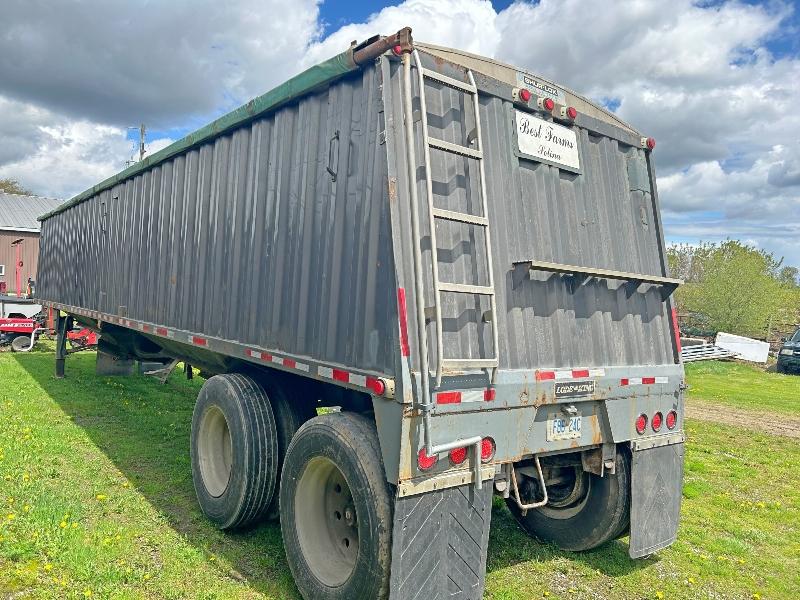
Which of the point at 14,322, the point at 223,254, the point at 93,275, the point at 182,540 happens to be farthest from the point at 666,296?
the point at 14,322

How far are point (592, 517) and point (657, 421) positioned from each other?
920 mm

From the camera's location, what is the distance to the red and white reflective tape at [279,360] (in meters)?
4.12

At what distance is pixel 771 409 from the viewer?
12.6m

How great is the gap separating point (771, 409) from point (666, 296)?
32.5 ft

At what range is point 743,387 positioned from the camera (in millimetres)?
16062

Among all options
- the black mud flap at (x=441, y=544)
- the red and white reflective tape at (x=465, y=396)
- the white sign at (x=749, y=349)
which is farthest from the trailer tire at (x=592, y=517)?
the white sign at (x=749, y=349)

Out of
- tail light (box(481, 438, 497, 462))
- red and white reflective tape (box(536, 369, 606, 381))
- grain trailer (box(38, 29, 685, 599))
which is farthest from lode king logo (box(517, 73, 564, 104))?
tail light (box(481, 438, 497, 462))

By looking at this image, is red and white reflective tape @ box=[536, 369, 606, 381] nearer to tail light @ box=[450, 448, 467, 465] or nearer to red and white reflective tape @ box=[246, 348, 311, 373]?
tail light @ box=[450, 448, 467, 465]

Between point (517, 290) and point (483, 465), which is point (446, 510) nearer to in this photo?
point (483, 465)

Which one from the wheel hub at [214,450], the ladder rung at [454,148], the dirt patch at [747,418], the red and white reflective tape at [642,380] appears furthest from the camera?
the dirt patch at [747,418]

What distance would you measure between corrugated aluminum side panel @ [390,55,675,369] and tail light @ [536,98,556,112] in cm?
28

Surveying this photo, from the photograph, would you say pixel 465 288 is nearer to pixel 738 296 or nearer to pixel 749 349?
pixel 749 349

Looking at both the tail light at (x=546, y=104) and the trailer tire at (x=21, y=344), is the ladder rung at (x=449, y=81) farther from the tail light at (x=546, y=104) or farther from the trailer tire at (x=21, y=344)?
the trailer tire at (x=21, y=344)

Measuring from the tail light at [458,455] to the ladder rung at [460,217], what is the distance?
132 centimetres
